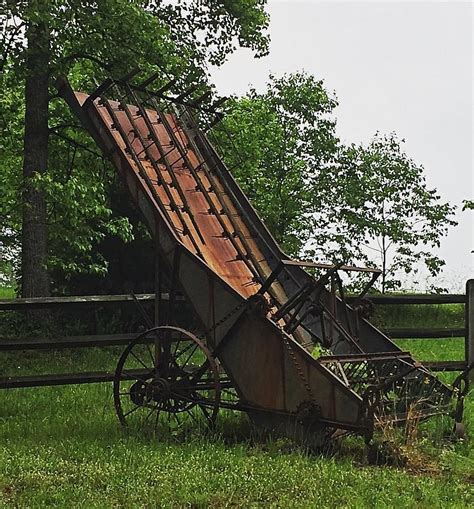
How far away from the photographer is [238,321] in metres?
7.48

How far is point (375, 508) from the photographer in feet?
17.7

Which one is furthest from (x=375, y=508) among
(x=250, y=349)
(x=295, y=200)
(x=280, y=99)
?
(x=280, y=99)

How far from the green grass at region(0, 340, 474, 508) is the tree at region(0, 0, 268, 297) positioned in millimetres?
6947

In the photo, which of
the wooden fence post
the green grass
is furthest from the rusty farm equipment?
the wooden fence post

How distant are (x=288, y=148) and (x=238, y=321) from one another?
17.4 meters

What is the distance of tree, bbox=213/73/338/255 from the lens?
22125 mm

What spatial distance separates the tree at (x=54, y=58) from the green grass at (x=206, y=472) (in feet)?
22.8

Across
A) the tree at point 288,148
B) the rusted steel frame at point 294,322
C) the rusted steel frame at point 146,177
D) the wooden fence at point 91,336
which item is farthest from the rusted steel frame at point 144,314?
the tree at point 288,148

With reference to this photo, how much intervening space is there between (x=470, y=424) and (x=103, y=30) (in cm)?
941

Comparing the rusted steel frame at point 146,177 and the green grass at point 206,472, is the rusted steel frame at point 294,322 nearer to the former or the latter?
the green grass at point 206,472

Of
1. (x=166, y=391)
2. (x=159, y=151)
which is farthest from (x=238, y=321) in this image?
(x=159, y=151)

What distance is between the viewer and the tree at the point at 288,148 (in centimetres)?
2212

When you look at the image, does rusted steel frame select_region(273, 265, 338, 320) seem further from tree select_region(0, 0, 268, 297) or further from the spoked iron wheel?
tree select_region(0, 0, 268, 297)

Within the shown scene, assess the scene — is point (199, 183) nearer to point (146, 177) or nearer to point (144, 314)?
point (146, 177)
